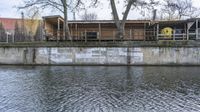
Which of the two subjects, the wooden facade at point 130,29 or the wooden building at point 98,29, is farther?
the wooden building at point 98,29

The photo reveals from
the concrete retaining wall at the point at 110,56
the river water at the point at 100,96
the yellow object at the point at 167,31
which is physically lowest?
the river water at the point at 100,96

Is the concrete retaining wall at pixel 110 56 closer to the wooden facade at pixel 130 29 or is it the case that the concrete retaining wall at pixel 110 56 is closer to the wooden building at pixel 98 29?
the wooden facade at pixel 130 29

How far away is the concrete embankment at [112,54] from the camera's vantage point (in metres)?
31.9

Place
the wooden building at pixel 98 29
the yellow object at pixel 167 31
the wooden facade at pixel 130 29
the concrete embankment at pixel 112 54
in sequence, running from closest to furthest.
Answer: the concrete embankment at pixel 112 54, the wooden facade at pixel 130 29, the yellow object at pixel 167 31, the wooden building at pixel 98 29

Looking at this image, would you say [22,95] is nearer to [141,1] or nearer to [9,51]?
[9,51]

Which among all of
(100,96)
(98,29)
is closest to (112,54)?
(98,29)

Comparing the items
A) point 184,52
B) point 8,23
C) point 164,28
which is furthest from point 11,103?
point 8,23

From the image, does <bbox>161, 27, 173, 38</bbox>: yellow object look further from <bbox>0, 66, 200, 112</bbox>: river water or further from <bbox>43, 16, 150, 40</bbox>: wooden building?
<bbox>0, 66, 200, 112</bbox>: river water

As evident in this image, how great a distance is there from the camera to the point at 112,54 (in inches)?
1262

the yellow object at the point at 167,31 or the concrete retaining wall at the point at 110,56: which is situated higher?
the yellow object at the point at 167,31

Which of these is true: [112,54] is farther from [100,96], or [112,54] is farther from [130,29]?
[100,96]

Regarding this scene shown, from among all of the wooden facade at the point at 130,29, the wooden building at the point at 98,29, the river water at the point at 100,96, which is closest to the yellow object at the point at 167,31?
the wooden facade at the point at 130,29

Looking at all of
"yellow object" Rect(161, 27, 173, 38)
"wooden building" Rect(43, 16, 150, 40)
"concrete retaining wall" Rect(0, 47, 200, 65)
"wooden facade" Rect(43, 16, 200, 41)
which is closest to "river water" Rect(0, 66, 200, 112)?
"concrete retaining wall" Rect(0, 47, 200, 65)

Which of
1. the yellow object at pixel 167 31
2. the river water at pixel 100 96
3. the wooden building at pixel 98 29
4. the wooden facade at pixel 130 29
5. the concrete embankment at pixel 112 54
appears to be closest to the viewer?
the river water at pixel 100 96
